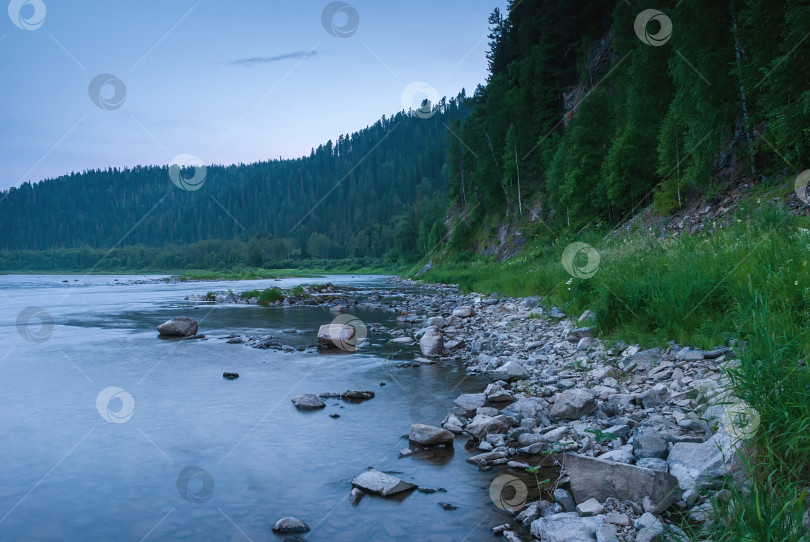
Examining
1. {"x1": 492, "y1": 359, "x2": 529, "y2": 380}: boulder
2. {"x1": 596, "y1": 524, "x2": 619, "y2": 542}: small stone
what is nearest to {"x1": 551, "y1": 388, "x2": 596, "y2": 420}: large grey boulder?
{"x1": 492, "y1": 359, "x2": 529, "y2": 380}: boulder

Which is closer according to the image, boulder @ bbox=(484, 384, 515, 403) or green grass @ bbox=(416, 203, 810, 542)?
green grass @ bbox=(416, 203, 810, 542)

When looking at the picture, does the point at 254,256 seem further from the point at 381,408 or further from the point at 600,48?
the point at 381,408

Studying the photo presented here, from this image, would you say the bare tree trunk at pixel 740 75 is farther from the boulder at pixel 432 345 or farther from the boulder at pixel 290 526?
the boulder at pixel 290 526

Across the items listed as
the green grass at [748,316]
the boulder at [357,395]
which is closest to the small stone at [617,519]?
the green grass at [748,316]

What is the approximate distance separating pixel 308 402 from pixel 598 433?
538 centimetres

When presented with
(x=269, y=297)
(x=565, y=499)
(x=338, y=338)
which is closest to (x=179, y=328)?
(x=338, y=338)

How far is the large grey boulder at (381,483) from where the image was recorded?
19.4ft

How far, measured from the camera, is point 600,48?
4247 cm

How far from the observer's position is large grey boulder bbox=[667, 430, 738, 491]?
4633 mm

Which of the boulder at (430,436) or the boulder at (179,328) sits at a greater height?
the boulder at (179,328)

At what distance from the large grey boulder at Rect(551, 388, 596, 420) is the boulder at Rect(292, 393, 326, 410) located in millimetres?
4369

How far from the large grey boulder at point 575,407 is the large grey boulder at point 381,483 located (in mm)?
2717

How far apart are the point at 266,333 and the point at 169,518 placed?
1431cm

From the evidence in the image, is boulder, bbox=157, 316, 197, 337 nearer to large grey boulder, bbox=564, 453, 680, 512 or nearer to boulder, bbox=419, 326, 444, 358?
boulder, bbox=419, 326, 444, 358
